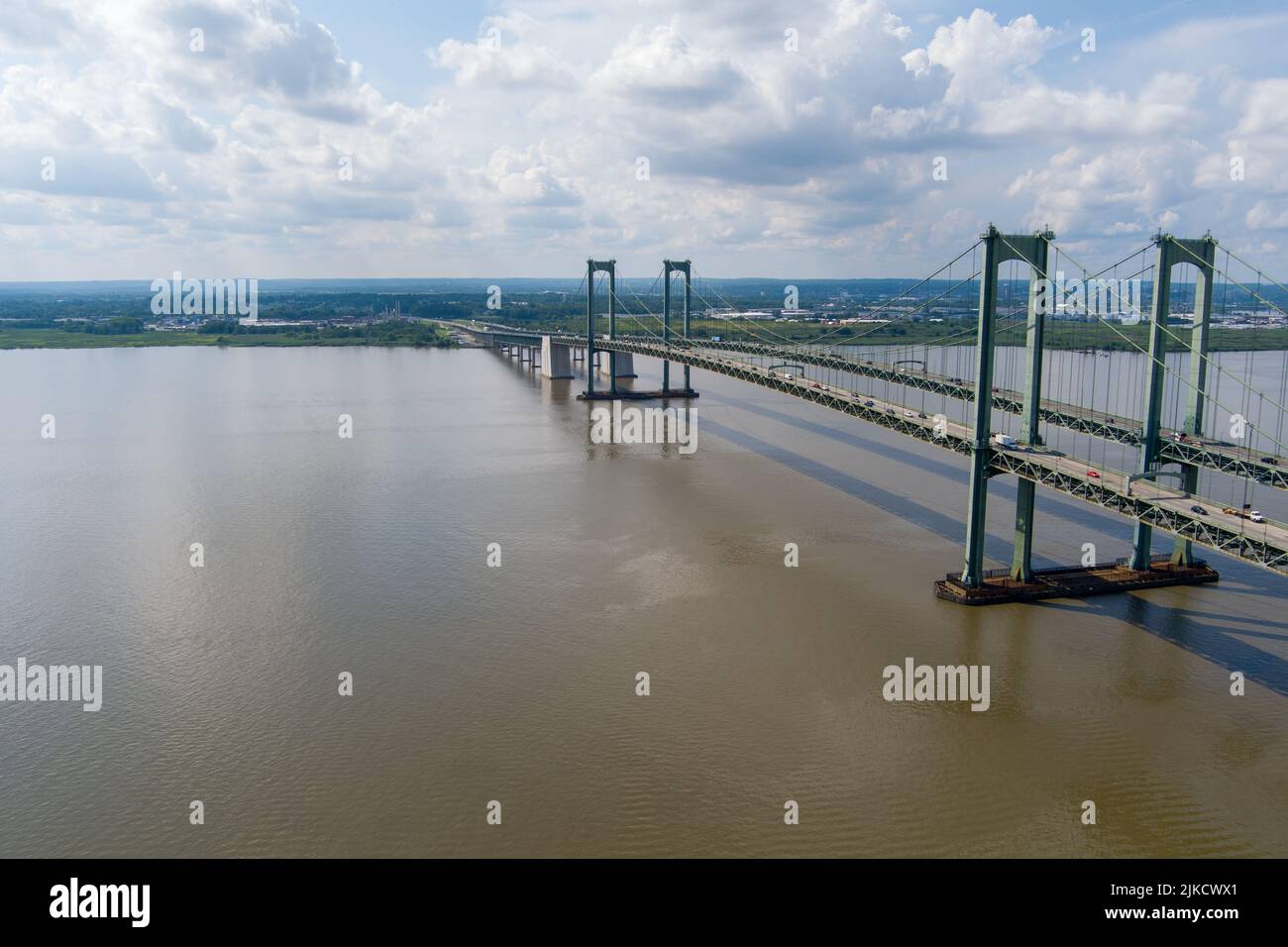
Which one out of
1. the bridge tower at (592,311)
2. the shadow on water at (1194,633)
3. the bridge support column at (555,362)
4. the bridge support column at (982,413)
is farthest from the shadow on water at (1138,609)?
the bridge support column at (555,362)

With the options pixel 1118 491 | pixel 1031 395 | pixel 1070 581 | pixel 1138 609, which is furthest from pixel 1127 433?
pixel 1118 491

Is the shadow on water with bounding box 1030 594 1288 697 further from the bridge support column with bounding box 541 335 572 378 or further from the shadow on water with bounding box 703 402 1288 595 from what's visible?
the bridge support column with bounding box 541 335 572 378

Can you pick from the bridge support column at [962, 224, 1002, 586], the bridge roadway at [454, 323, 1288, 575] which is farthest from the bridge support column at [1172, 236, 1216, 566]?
the bridge support column at [962, 224, 1002, 586]

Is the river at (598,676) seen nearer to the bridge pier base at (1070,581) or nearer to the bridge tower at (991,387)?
the bridge pier base at (1070,581)

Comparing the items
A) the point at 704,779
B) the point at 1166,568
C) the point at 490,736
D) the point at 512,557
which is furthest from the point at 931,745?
the point at 512,557

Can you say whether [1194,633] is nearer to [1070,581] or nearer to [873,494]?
[1070,581]
